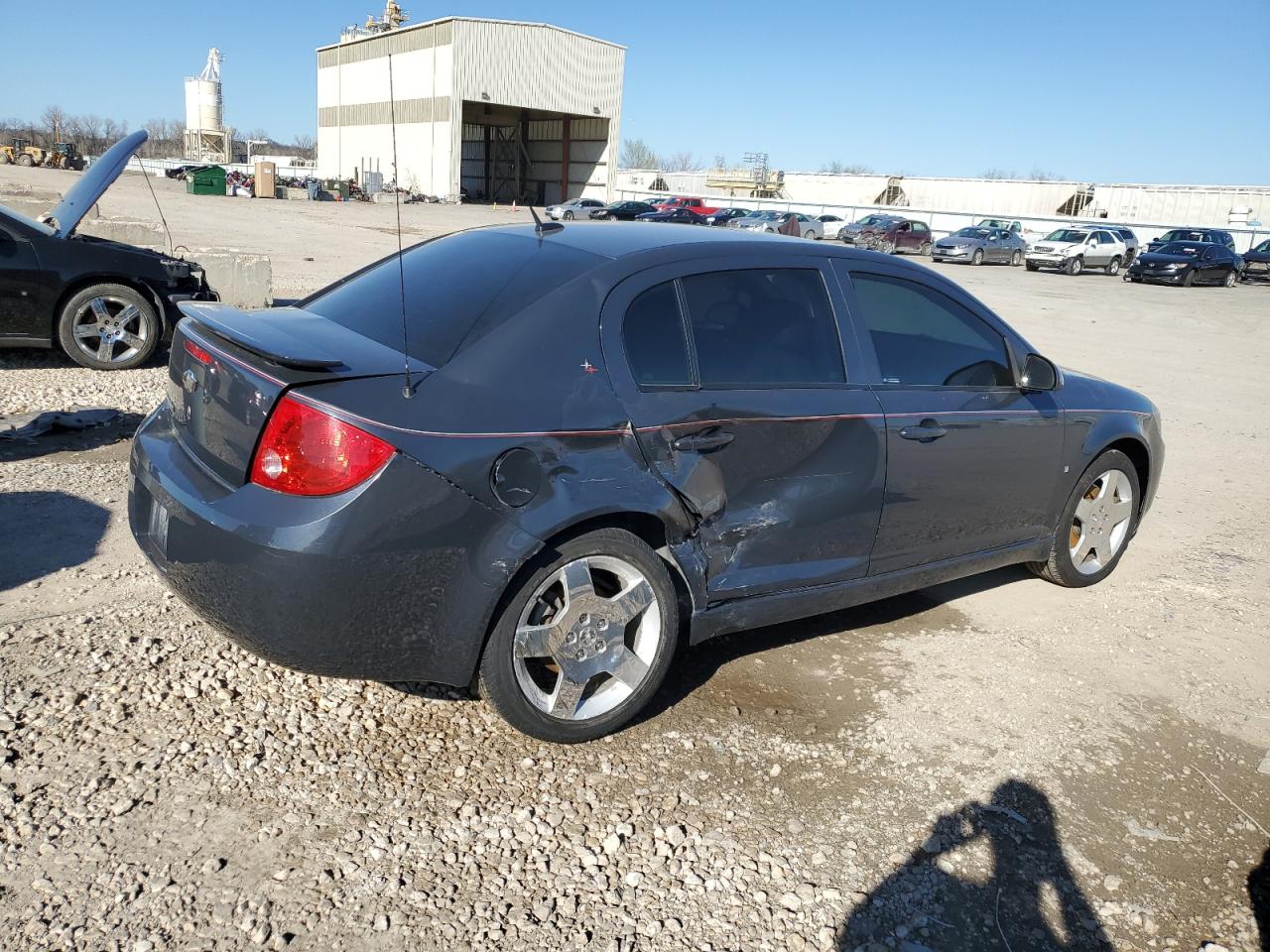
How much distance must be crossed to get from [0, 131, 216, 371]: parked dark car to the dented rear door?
5889mm

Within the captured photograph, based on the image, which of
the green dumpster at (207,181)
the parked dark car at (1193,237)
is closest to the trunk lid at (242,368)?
the parked dark car at (1193,237)

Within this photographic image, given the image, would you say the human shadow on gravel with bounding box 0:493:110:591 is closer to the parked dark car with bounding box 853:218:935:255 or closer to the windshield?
the parked dark car with bounding box 853:218:935:255

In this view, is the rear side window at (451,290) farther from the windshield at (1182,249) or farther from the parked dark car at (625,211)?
the parked dark car at (625,211)

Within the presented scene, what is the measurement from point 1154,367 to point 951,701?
37.9 feet

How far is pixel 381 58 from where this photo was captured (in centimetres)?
5478

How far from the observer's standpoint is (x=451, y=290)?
136 inches

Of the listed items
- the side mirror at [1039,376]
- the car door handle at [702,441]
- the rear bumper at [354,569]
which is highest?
the side mirror at [1039,376]

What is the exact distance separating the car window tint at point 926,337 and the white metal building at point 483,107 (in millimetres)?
50159

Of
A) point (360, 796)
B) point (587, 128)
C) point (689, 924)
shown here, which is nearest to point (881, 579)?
point (689, 924)

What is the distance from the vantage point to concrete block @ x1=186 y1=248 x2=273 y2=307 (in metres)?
10.5

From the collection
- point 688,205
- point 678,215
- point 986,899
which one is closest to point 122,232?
point 986,899

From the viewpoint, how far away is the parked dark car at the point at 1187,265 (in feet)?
108

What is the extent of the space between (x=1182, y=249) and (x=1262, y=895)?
119 feet

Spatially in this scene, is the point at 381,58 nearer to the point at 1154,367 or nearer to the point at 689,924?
the point at 1154,367
